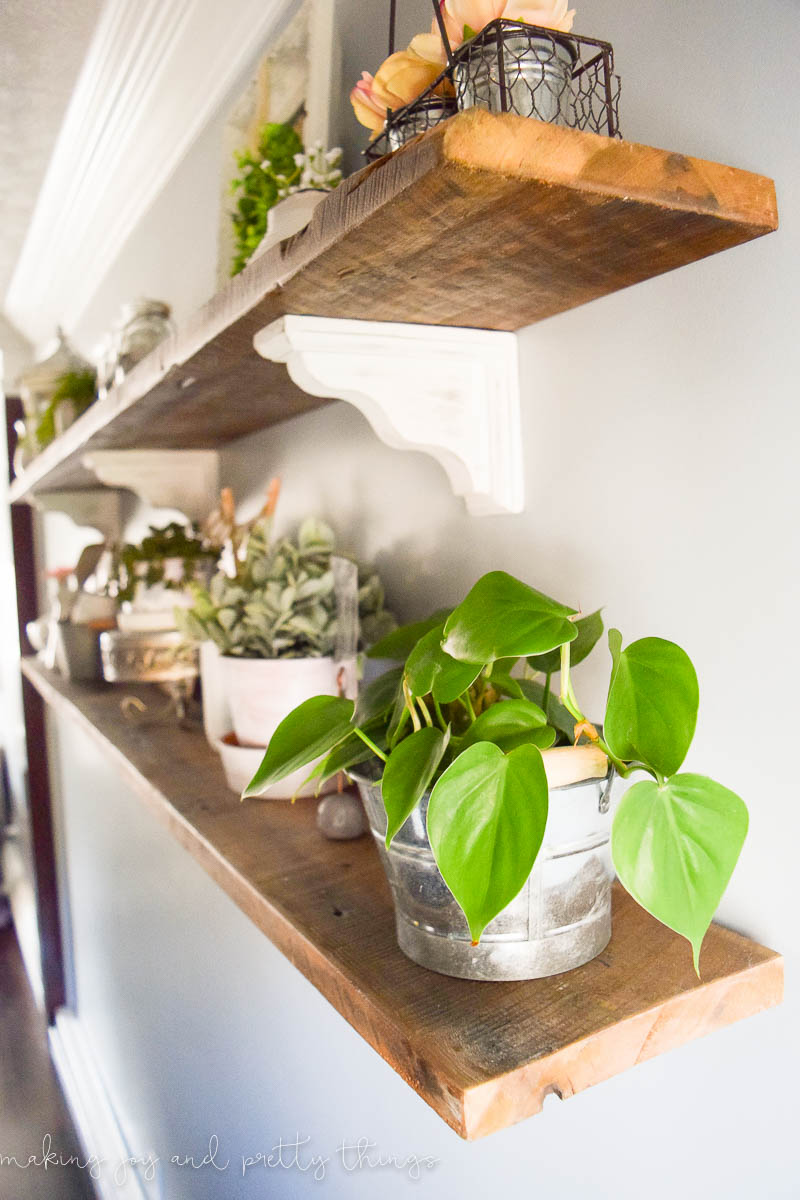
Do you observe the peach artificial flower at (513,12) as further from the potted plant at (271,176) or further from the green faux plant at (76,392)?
the green faux plant at (76,392)

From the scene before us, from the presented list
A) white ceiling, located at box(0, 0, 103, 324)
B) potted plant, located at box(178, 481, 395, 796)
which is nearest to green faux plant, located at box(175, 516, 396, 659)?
potted plant, located at box(178, 481, 395, 796)

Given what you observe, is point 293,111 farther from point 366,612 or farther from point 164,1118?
point 164,1118

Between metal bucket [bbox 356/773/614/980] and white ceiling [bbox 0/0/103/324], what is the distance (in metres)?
1.54

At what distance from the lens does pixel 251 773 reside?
0.87 m

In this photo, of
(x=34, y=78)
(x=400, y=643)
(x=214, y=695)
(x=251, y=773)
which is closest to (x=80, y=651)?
→ (x=214, y=695)

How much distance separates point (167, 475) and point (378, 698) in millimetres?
1056

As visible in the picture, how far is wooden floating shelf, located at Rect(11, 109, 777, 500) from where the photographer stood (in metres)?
0.40

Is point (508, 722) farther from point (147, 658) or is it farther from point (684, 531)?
point (147, 658)

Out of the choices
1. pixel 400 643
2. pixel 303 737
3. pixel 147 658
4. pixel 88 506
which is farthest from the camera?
pixel 88 506

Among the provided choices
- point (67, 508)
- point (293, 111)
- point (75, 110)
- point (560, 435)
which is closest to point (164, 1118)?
point (67, 508)

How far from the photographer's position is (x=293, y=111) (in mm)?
989

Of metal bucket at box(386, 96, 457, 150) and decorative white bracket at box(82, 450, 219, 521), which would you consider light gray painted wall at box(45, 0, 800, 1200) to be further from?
decorative white bracket at box(82, 450, 219, 521)

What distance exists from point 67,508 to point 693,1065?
2.01 meters

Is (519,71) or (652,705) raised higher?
(519,71)
